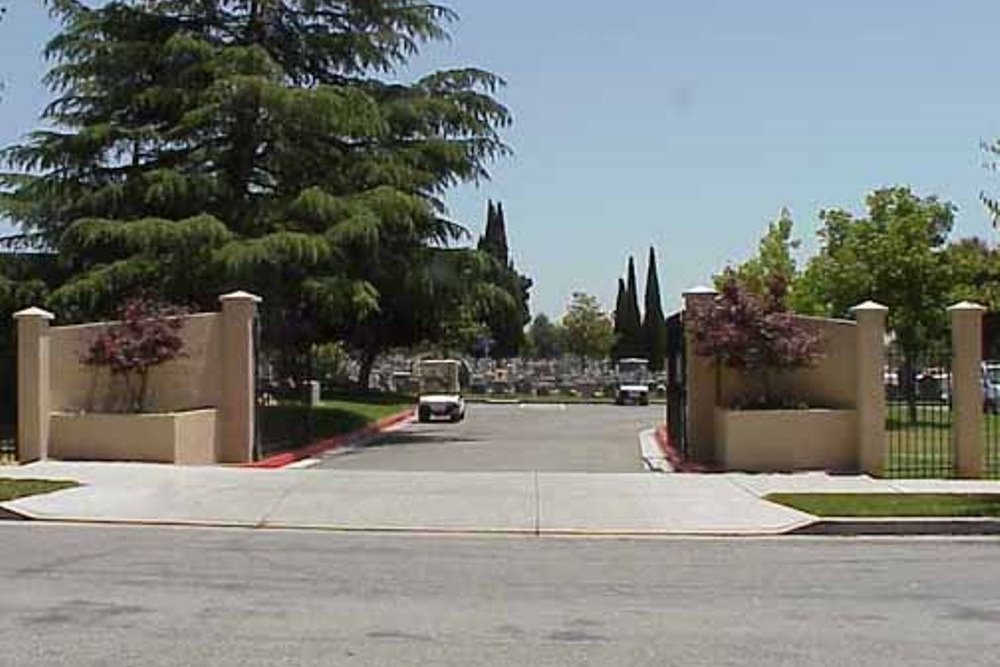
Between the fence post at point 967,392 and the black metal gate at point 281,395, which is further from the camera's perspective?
the black metal gate at point 281,395

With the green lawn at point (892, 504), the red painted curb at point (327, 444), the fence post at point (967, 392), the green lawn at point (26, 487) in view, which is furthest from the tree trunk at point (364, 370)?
the green lawn at point (892, 504)

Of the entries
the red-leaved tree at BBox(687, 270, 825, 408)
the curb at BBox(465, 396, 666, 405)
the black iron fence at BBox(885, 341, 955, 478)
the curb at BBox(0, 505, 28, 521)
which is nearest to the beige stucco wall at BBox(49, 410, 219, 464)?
the curb at BBox(0, 505, 28, 521)

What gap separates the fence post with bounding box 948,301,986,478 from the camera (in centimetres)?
2272

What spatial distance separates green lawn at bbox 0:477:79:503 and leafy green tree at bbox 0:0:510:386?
10.1 m

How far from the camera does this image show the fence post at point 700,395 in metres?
24.6

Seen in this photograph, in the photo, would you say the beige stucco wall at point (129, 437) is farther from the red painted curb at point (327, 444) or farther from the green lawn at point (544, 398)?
the green lawn at point (544, 398)

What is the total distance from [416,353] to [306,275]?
194 ft

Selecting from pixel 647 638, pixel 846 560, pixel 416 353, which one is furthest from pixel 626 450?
pixel 416 353

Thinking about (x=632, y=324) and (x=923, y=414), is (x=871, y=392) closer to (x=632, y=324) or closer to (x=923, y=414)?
(x=923, y=414)

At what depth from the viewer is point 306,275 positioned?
108 ft

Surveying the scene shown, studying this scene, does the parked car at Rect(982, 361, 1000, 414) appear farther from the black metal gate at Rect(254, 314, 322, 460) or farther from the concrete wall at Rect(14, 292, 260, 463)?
the concrete wall at Rect(14, 292, 260, 463)

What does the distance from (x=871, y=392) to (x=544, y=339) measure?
98240 millimetres

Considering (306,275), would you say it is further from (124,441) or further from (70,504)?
(70,504)

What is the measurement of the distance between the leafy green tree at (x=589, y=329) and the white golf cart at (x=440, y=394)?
168ft
